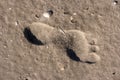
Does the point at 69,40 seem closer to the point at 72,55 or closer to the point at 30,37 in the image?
the point at 72,55

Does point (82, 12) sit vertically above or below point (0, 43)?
above

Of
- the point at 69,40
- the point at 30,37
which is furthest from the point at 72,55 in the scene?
the point at 30,37

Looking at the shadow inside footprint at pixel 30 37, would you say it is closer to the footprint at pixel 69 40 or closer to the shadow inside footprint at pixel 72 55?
the footprint at pixel 69 40

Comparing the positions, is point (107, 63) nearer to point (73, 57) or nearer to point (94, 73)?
point (94, 73)

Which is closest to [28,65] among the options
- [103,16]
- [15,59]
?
[15,59]

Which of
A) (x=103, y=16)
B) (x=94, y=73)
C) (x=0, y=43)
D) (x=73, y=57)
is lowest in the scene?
(x=94, y=73)

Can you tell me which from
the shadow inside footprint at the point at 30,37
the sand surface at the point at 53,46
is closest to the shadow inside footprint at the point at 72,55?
the sand surface at the point at 53,46
